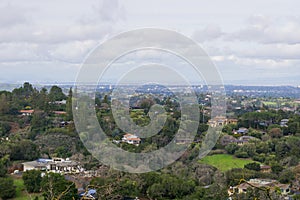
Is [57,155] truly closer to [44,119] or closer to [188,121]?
[44,119]

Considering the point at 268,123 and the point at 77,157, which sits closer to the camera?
the point at 77,157

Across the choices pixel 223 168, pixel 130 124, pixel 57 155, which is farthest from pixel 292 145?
pixel 57 155

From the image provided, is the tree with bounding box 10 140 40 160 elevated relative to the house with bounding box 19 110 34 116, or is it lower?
lower

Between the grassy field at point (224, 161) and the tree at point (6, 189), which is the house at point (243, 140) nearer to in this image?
the grassy field at point (224, 161)

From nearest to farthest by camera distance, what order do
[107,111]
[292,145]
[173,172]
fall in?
[173,172], [292,145], [107,111]

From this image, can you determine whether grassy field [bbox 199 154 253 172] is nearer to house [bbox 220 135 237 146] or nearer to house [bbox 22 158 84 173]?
house [bbox 220 135 237 146]

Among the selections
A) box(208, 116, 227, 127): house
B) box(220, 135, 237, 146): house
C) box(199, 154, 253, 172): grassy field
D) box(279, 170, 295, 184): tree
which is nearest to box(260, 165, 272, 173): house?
box(199, 154, 253, 172): grassy field

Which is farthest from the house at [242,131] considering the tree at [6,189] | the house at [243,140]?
the tree at [6,189]
